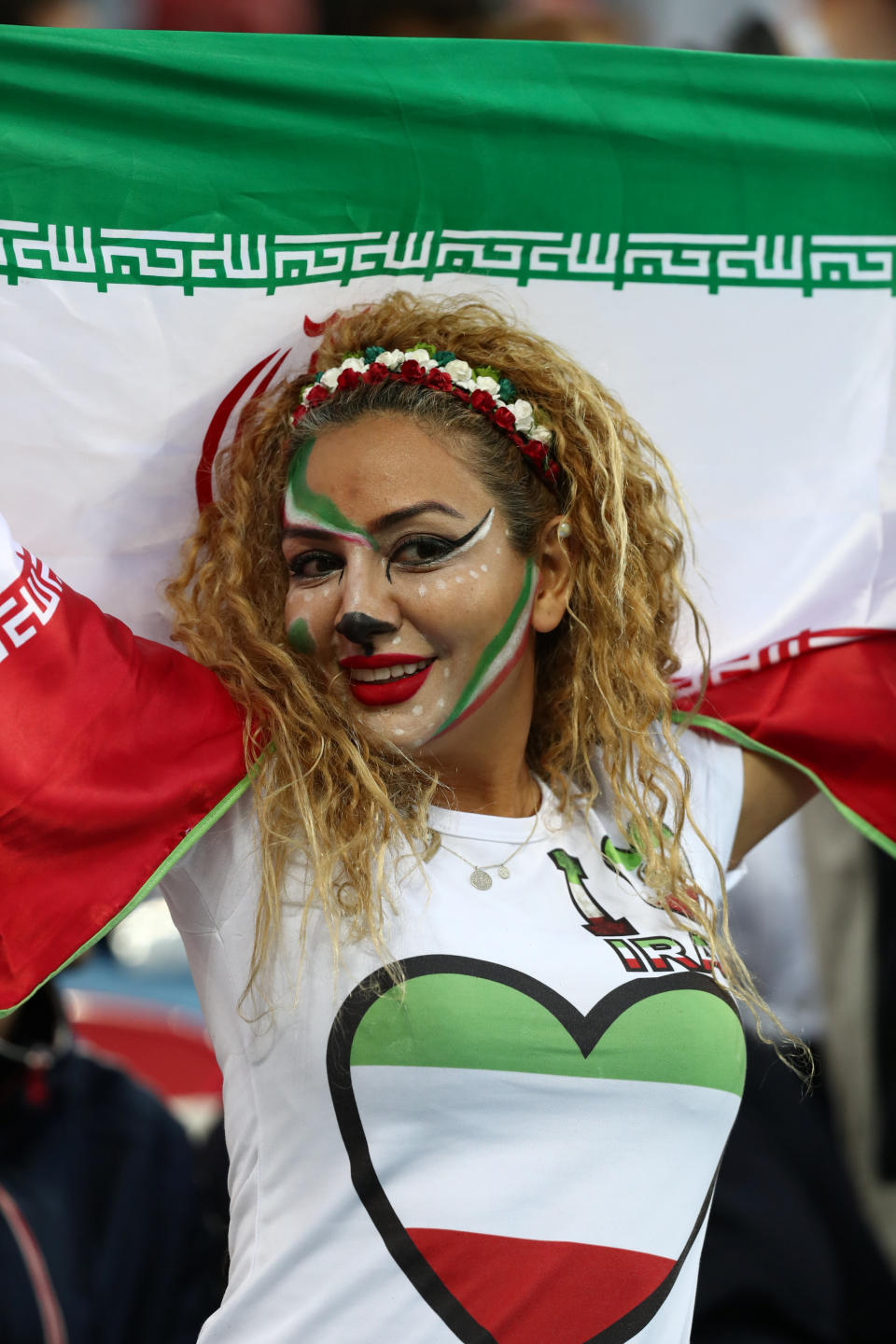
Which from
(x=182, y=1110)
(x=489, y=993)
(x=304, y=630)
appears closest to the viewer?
(x=489, y=993)

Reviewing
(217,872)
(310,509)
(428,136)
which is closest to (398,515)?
(310,509)

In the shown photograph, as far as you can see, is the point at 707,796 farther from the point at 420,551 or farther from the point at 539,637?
the point at 420,551

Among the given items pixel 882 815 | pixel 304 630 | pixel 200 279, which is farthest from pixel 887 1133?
pixel 200 279

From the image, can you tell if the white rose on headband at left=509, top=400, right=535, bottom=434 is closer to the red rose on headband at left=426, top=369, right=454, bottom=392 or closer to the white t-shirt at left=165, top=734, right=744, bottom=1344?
the red rose on headband at left=426, top=369, right=454, bottom=392

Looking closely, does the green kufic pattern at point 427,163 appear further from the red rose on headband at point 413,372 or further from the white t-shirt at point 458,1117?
the white t-shirt at point 458,1117

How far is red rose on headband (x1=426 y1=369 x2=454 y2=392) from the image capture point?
6.18 ft

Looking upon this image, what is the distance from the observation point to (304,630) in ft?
5.99

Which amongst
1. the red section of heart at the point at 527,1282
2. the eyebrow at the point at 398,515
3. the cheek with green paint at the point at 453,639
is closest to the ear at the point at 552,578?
the cheek with green paint at the point at 453,639

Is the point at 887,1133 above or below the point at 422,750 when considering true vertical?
below

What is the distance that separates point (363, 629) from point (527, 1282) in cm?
77

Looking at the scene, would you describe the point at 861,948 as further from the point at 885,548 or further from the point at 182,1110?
the point at 182,1110

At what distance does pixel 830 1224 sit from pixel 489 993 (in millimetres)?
1670

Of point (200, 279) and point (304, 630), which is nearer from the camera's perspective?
point (304, 630)

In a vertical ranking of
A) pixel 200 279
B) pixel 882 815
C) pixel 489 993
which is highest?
pixel 200 279
